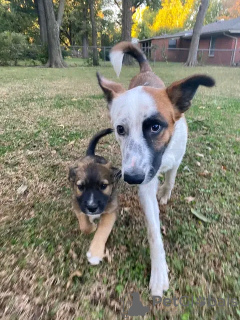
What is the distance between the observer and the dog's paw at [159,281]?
1576mm

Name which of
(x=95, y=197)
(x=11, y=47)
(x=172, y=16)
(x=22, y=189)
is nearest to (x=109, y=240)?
(x=95, y=197)

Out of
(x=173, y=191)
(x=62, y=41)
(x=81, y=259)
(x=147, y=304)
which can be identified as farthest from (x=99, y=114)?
(x=62, y=41)

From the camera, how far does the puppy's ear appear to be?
6.48 feet

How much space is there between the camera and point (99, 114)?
219 inches

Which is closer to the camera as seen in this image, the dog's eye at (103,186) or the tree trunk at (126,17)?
the dog's eye at (103,186)

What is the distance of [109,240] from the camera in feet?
6.83

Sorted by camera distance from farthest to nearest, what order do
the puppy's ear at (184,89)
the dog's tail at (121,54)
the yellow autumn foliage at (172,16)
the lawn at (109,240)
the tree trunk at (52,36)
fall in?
the yellow autumn foliage at (172,16)
the tree trunk at (52,36)
the dog's tail at (121,54)
the puppy's ear at (184,89)
the lawn at (109,240)

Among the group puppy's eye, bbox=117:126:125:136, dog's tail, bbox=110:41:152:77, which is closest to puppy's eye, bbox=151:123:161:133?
puppy's eye, bbox=117:126:125:136

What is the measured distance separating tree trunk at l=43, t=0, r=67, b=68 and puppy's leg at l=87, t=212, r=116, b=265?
1867 centimetres

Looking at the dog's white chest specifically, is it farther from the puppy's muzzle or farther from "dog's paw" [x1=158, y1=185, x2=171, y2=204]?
the puppy's muzzle

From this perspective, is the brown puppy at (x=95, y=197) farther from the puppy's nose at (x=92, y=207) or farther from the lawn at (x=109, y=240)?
the lawn at (x=109, y=240)

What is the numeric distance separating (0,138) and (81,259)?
3.09 m

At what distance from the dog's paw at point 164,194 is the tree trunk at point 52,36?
18309 millimetres

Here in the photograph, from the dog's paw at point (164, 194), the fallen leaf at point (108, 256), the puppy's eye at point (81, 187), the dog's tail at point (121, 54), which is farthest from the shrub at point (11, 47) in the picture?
the fallen leaf at point (108, 256)
